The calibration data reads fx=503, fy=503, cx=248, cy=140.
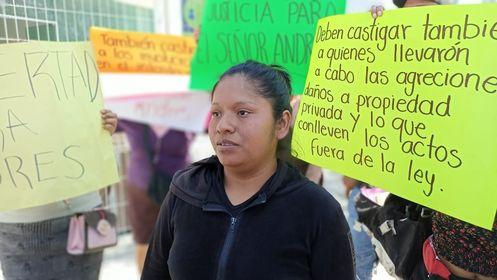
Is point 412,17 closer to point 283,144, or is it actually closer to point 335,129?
point 335,129

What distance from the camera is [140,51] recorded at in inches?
126

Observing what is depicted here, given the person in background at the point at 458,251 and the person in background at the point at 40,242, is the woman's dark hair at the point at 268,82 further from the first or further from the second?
the person in background at the point at 40,242

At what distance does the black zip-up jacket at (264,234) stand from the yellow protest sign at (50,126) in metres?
0.66

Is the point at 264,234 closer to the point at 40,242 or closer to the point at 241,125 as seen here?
the point at 241,125

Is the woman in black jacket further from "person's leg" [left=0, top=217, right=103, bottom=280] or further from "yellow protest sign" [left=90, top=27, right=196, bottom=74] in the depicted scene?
"yellow protest sign" [left=90, top=27, right=196, bottom=74]

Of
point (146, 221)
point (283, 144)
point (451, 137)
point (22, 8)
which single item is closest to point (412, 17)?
point (451, 137)

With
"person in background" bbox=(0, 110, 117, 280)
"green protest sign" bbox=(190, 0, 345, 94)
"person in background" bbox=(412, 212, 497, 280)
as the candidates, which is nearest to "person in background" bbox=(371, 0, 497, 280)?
"person in background" bbox=(412, 212, 497, 280)

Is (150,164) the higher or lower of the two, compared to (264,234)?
lower

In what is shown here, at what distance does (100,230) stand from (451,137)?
1.58 m

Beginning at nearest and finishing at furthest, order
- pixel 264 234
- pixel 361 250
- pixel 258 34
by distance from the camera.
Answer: pixel 264 234 < pixel 361 250 < pixel 258 34

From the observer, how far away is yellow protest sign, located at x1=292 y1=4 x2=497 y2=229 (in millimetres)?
1346

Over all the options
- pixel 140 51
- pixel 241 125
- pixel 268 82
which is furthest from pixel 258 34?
pixel 241 125

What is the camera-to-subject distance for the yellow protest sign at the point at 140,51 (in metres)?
2.93

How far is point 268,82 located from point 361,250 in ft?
3.61
